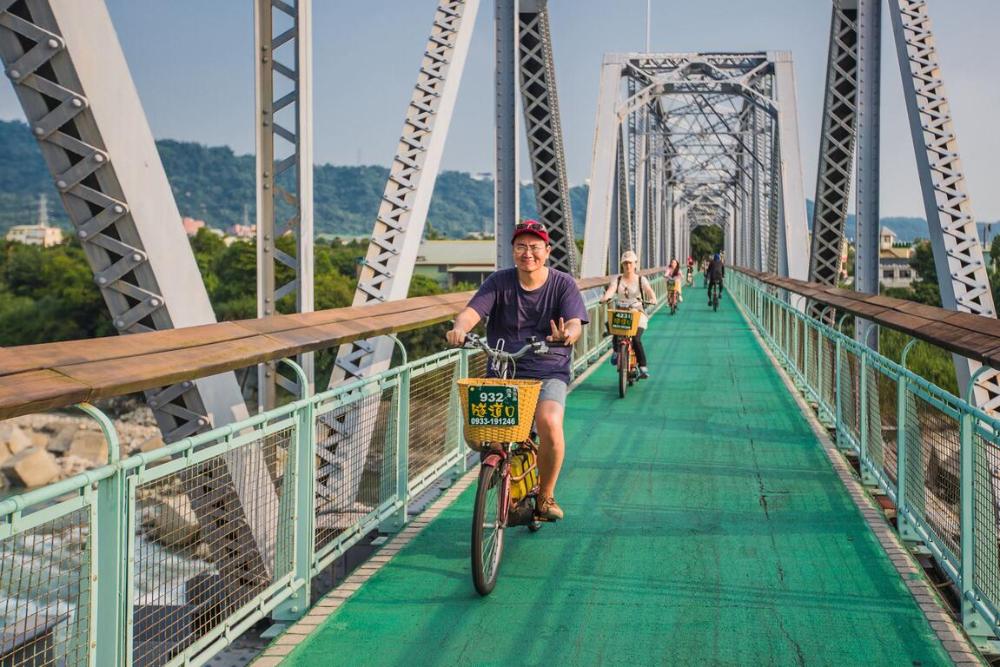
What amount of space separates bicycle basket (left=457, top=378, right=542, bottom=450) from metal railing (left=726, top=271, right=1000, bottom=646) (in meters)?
1.69

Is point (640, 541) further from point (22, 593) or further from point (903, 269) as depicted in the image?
point (903, 269)

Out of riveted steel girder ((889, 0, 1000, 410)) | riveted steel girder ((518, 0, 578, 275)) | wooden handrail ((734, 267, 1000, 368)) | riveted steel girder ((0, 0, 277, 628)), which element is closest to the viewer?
riveted steel girder ((0, 0, 277, 628))

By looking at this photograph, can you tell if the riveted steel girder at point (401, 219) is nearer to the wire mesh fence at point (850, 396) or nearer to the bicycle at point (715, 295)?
the wire mesh fence at point (850, 396)

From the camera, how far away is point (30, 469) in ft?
135

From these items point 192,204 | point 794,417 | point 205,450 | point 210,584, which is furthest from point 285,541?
point 192,204

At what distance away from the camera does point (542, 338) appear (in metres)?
5.25

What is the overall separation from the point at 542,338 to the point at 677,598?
4.54 feet

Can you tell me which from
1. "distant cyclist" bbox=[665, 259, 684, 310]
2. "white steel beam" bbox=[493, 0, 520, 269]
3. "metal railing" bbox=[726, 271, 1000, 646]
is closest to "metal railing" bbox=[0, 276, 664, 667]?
"metal railing" bbox=[726, 271, 1000, 646]

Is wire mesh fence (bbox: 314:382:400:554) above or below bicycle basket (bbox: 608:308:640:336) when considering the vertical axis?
below

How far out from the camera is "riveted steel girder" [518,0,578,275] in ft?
47.6

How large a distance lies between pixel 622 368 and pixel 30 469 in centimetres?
3568

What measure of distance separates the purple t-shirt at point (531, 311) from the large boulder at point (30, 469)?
3880cm

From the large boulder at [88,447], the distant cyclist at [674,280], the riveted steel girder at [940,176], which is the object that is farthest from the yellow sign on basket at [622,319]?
the large boulder at [88,447]

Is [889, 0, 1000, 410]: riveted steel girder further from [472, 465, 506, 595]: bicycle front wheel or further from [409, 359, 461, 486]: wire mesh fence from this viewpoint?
[472, 465, 506, 595]: bicycle front wheel
